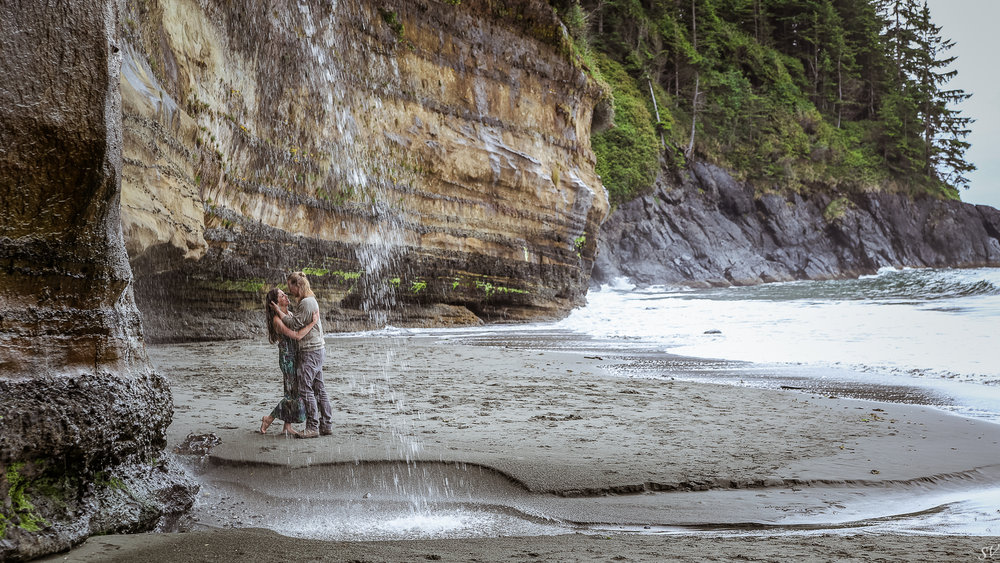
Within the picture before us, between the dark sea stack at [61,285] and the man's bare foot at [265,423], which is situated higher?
the dark sea stack at [61,285]

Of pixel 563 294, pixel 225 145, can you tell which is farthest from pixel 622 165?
pixel 225 145

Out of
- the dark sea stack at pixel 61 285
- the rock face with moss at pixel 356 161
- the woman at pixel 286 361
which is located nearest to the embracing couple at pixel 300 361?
the woman at pixel 286 361

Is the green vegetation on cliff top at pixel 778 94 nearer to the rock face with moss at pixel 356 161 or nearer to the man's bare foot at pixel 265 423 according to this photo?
the rock face with moss at pixel 356 161

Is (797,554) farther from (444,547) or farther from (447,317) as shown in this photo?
(447,317)

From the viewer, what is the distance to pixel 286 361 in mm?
5652

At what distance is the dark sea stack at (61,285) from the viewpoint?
2842mm

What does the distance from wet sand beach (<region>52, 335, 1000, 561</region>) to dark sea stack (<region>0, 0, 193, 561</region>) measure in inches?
10.1

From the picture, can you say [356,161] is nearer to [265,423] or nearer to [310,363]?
[310,363]

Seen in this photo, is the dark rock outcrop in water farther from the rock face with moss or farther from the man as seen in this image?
the man

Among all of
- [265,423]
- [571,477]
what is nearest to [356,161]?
[265,423]

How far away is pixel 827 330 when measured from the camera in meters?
13.8

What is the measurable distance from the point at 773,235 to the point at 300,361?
47.4 m

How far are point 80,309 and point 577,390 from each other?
5586 mm

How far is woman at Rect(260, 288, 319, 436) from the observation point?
538cm
